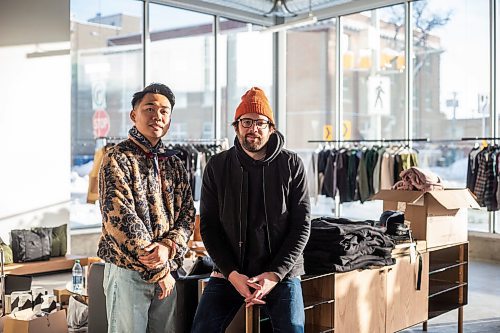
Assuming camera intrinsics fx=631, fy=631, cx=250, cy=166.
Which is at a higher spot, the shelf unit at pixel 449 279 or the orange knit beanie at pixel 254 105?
the orange knit beanie at pixel 254 105

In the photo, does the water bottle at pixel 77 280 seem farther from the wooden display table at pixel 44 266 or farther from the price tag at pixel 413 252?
the price tag at pixel 413 252

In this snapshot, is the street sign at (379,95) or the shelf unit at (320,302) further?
the street sign at (379,95)

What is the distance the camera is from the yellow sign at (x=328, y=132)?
10.2 meters

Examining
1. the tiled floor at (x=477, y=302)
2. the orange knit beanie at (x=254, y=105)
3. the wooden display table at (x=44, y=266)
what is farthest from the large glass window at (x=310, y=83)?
the orange knit beanie at (x=254, y=105)

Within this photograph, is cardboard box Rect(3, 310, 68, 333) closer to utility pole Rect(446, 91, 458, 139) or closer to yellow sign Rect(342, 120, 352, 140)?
utility pole Rect(446, 91, 458, 139)

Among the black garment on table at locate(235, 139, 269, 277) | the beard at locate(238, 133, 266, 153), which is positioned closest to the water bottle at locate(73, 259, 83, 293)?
the black garment on table at locate(235, 139, 269, 277)

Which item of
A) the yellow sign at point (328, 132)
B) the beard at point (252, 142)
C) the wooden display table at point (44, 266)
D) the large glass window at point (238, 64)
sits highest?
the large glass window at point (238, 64)

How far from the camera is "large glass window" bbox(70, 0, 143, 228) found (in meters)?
8.65

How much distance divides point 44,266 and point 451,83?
5.82 m

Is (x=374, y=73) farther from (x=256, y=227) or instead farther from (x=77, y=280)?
(x=256, y=227)

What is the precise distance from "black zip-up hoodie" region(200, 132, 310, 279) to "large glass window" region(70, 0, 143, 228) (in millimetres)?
6001

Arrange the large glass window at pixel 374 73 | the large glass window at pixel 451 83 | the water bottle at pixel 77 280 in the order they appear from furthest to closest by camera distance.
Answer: the large glass window at pixel 374 73 → the large glass window at pixel 451 83 → the water bottle at pixel 77 280

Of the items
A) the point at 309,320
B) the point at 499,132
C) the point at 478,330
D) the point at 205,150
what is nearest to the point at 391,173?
the point at 499,132

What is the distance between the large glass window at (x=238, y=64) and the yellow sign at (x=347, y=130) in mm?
1651
